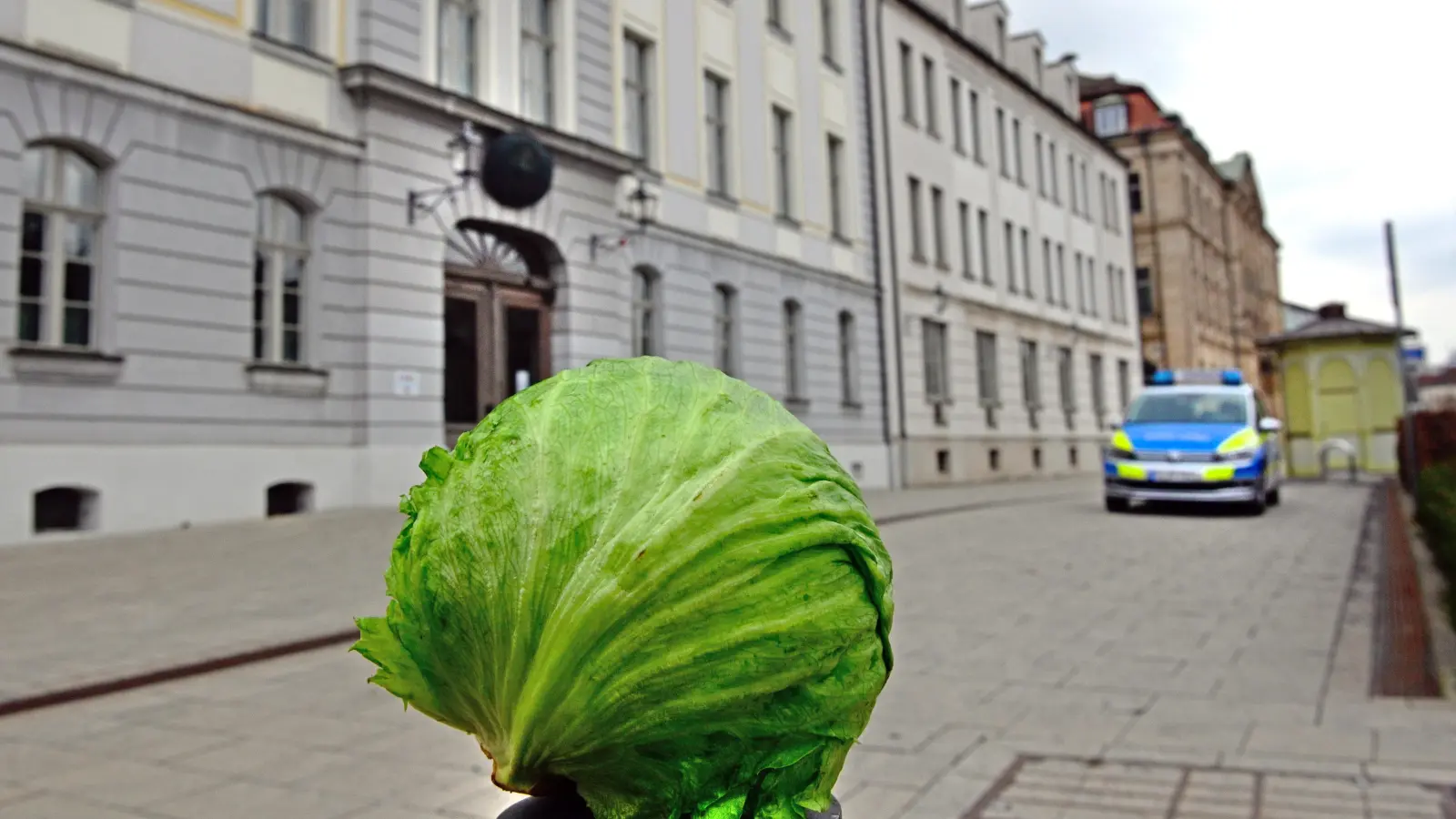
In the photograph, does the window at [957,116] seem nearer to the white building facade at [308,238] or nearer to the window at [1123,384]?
the white building facade at [308,238]

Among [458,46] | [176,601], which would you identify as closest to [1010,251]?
[458,46]

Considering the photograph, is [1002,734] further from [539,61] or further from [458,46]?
[539,61]

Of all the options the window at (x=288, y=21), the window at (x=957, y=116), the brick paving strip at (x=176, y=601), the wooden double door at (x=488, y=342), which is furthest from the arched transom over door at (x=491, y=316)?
the window at (x=957, y=116)

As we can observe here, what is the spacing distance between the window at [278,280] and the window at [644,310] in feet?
19.6

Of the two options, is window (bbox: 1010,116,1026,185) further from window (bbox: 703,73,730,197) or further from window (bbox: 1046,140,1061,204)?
window (bbox: 703,73,730,197)

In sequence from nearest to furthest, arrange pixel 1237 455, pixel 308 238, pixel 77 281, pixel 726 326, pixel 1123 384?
1. pixel 77 281
2. pixel 308 238
3. pixel 1237 455
4. pixel 726 326
5. pixel 1123 384

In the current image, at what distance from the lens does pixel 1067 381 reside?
109 ft

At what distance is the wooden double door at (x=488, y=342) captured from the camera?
14008 mm

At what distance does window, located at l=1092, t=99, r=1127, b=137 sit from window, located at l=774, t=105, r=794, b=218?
2848 cm

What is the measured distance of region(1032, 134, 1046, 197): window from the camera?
32531mm

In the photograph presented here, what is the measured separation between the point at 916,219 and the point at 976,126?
17.2 ft

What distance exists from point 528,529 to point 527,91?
15.0m

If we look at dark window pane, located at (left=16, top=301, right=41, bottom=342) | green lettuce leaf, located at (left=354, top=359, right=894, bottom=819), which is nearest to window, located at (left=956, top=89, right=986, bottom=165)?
dark window pane, located at (left=16, top=301, right=41, bottom=342)

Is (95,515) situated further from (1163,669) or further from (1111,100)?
(1111,100)
